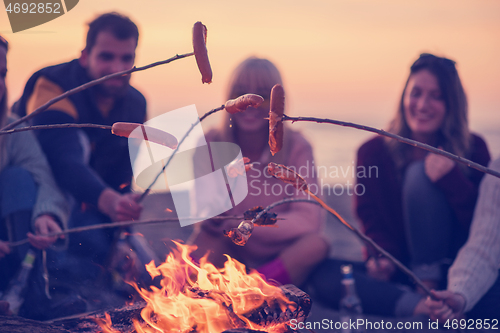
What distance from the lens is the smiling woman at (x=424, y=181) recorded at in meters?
1.89

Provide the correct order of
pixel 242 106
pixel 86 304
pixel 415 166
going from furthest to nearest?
pixel 415 166
pixel 86 304
pixel 242 106

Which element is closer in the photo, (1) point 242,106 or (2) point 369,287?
(1) point 242,106

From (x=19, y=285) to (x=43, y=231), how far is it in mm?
206

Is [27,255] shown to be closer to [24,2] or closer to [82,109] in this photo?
[82,109]

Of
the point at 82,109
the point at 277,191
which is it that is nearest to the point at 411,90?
the point at 277,191

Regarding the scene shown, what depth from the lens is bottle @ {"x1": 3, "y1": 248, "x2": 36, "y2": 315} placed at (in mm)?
1491

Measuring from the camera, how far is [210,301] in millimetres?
1090

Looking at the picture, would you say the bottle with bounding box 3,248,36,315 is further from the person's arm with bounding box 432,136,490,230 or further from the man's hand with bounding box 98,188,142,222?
the person's arm with bounding box 432,136,490,230

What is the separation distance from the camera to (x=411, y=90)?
2029 millimetres

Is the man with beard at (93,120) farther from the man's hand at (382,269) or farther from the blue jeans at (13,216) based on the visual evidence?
the man's hand at (382,269)

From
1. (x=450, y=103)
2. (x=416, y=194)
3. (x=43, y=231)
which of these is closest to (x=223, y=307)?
(x=43, y=231)

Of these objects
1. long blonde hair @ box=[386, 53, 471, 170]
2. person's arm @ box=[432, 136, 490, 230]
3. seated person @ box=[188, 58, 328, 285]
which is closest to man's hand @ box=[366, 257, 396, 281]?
seated person @ box=[188, 58, 328, 285]

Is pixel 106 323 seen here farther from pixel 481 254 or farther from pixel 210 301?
pixel 481 254

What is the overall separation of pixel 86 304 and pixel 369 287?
1171 mm
